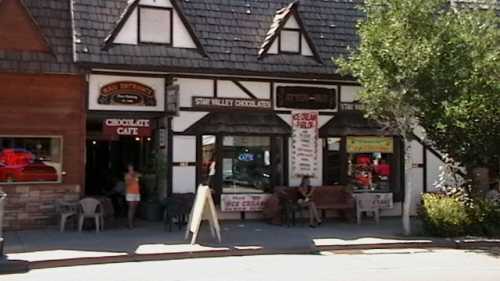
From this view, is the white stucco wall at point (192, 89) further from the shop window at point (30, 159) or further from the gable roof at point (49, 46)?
the shop window at point (30, 159)

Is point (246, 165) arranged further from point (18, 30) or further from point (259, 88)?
point (18, 30)

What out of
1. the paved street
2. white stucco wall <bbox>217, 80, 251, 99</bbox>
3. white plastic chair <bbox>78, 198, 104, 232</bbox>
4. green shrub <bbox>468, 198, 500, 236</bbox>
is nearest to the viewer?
the paved street

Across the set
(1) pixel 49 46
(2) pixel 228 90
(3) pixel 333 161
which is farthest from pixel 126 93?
(3) pixel 333 161

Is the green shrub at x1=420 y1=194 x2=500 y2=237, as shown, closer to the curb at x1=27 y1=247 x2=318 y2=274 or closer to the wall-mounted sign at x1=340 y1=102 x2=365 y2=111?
the curb at x1=27 y1=247 x2=318 y2=274

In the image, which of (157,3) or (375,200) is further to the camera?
(375,200)

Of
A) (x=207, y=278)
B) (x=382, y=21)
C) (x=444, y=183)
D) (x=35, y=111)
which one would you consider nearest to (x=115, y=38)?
(x=35, y=111)

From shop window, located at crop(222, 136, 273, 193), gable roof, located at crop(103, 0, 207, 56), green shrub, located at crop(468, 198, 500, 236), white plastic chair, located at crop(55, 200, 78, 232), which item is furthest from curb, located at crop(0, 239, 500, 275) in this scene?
gable roof, located at crop(103, 0, 207, 56)

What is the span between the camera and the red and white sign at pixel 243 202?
1856 cm

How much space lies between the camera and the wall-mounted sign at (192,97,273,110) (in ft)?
59.9

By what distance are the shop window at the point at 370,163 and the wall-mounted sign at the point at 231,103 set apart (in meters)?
2.77

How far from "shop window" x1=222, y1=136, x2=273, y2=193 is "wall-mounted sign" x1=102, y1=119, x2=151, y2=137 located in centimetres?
212

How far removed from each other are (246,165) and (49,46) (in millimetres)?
5934

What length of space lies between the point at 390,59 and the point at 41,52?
26.7ft

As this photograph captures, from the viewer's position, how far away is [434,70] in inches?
616
